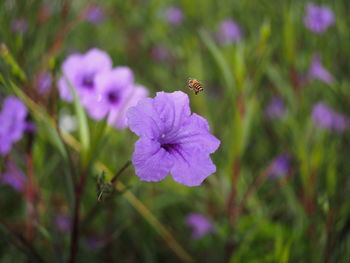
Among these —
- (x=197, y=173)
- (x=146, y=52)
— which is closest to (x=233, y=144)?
(x=197, y=173)

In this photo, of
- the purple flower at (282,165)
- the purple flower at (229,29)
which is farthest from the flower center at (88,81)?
the purple flower at (229,29)

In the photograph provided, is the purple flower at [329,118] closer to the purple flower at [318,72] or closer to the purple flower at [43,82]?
the purple flower at [318,72]

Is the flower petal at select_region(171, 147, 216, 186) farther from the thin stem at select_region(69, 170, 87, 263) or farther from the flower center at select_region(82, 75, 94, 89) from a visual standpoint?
the flower center at select_region(82, 75, 94, 89)

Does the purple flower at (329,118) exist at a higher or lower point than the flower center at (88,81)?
lower

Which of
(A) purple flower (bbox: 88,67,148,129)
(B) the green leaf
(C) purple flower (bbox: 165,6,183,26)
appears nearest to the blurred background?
(B) the green leaf

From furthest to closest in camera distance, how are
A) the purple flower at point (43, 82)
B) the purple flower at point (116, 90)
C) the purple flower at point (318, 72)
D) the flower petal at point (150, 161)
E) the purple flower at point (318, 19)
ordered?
1. the purple flower at point (318, 19)
2. the purple flower at point (318, 72)
3. the purple flower at point (43, 82)
4. the purple flower at point (116, 90)
5. the flower petal at point (150, 161)

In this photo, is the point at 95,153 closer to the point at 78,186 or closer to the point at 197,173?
the point at 78,186

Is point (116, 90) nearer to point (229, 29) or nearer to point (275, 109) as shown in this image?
point (275, 109)
